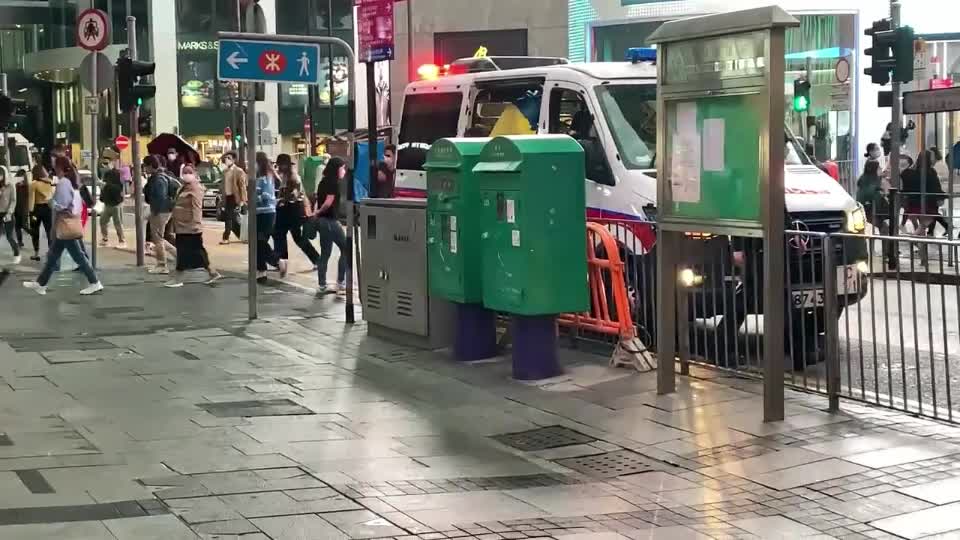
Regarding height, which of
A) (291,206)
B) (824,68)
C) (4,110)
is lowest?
(291,206)

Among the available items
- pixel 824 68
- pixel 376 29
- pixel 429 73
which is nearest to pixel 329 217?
pixel 429 73

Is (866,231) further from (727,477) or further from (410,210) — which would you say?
(727,477)

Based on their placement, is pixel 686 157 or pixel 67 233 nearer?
pixel 686 157

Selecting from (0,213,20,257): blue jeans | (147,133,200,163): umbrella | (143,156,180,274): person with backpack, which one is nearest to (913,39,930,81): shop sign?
(143,156,180,274): person with backpack

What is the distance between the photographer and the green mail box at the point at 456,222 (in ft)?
34.2

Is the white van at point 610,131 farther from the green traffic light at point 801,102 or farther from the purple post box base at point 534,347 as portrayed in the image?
the green traffic light at point 801,102

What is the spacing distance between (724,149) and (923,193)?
1198 centimetres

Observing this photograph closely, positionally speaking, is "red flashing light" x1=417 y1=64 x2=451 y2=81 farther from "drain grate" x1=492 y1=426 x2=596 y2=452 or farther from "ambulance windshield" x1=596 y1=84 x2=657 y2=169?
"drain grate" x1=492 y1=426 x2=596 y2=452

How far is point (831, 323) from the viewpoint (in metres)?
8.48

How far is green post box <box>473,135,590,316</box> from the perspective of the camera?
9562 millimetres

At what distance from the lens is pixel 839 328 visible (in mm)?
8898

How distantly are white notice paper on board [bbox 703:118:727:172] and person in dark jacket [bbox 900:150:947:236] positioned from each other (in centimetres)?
1118

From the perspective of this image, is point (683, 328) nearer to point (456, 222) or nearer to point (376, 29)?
point (456, 222)

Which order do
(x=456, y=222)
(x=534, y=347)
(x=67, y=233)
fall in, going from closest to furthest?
(x=534, y=347)
(x=456, y=222)
(x=67, y=233)
